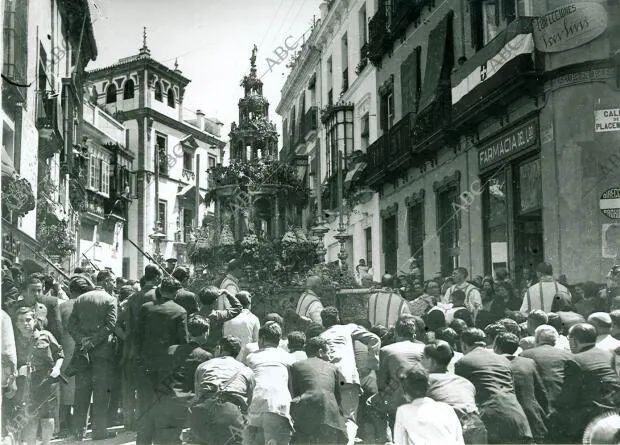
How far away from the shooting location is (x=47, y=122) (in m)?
16.8

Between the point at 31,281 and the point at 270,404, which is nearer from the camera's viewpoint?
the point at 270,404

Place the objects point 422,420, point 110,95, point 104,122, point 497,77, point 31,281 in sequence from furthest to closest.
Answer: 1. point 104,122
2. point 110,95
3. point 497,77
4. point 31,281
5. point 422,420

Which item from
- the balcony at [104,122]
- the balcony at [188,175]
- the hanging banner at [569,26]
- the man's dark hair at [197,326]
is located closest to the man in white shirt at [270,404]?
the man's dark hair at [197,326]

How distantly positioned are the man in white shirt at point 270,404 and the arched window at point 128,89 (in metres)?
14.9

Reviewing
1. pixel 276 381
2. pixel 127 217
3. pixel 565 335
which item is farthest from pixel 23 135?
pixel 127 217

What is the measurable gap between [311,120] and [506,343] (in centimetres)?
2192

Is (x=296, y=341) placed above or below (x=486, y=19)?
below

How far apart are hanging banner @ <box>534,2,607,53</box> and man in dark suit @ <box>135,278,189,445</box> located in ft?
23.7

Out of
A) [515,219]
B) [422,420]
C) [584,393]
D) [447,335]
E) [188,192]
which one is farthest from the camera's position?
[188,192]

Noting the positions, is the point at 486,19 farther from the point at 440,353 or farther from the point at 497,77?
the point at 440,353

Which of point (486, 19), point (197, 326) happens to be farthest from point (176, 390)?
point (486, 19)

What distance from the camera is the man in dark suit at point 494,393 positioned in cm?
565

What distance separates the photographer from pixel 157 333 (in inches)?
276

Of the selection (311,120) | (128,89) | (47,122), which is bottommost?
(47,122)
